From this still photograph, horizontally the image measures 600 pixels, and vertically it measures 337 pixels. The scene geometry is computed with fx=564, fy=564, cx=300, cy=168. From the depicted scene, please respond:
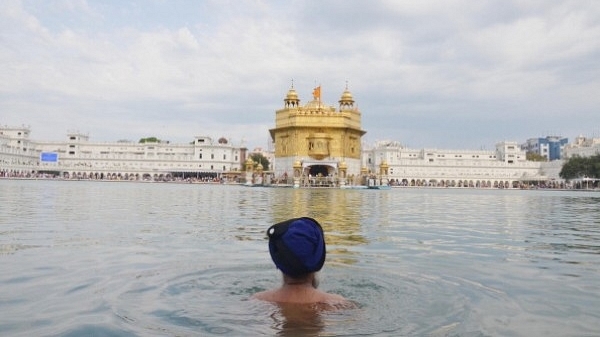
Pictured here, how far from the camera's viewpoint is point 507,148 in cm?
11162

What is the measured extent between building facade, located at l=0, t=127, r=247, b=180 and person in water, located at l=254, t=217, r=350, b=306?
326 feet

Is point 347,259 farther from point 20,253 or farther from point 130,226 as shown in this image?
point 130,226

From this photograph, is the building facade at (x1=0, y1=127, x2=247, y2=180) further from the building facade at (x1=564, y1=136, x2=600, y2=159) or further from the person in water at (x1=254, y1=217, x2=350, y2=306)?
the person in water at (x1=254, y1=217, x2=350, y2=306)

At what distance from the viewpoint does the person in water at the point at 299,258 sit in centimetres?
427

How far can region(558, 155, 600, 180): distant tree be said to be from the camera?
8119 cm

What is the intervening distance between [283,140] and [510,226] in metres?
56.0

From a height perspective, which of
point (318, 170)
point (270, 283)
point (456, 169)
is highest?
point (456, 169)

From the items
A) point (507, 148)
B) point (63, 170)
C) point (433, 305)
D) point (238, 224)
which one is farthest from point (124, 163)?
point (433, 305)

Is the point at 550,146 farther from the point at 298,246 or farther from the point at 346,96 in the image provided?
the point at 298,246

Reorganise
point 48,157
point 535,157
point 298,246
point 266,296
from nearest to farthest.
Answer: point 298,246 → point 266,296 → point 48,157 → point 535,157

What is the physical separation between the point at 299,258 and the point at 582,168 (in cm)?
8876

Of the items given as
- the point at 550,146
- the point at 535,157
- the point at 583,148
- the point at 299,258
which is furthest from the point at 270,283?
the point at 550,146

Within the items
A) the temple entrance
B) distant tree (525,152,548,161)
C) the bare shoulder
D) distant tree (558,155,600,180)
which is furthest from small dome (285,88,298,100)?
distant tree (525,152,548,161)

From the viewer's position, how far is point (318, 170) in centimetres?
6850
